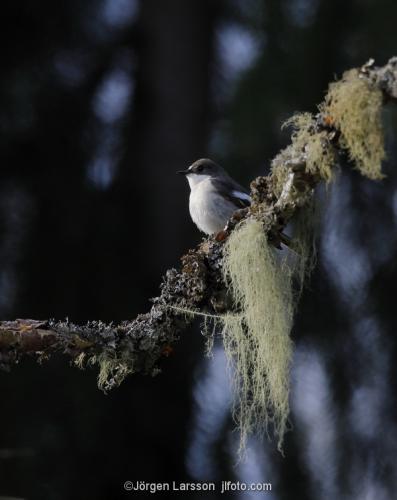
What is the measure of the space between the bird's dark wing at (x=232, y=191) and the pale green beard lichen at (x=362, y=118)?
9.19 ft

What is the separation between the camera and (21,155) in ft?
18.7

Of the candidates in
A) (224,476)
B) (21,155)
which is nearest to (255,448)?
(224,476)

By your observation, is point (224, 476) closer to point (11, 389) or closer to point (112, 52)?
point (11, 389)

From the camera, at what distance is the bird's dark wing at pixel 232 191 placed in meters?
5.23

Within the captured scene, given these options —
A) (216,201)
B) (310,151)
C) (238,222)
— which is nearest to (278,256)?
(238,222)

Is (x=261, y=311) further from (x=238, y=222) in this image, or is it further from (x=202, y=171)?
(x=202, y=171)

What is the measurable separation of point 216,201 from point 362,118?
2847 mm

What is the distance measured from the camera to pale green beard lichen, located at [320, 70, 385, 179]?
237 cm

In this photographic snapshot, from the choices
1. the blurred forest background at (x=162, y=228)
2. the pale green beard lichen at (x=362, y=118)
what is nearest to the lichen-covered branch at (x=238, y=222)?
the pale green beard lichen at (x=362, y=118)

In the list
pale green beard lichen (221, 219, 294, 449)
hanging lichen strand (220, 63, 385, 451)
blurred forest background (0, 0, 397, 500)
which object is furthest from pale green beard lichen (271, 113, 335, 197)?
blurred forest background (0, 0, 397, 500)

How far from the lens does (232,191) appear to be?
528 centimetres

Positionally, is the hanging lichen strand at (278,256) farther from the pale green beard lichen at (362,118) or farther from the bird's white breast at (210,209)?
the bird's white breast at (210,209)

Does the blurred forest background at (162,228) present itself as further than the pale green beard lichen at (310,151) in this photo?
Yes

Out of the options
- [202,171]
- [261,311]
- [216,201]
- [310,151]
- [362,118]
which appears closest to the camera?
[362,118]
